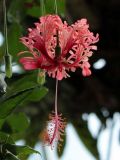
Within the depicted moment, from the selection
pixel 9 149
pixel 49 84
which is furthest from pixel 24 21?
pixel 9 149

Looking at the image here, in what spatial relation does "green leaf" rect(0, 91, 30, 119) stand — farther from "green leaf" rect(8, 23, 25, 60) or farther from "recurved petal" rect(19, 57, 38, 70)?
"green leaf" rect(8, 23, 25, 60)

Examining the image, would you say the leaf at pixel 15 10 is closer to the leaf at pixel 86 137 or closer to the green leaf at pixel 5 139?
the green leaf at pixel 5 139

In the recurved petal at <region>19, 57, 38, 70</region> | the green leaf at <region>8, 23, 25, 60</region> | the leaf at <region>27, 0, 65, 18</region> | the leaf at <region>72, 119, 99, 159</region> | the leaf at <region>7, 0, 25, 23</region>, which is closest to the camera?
the recurved petal at <region>19, 57, 38, 70</region>

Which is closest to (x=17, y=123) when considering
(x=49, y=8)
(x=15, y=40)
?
(x=15, y=40)

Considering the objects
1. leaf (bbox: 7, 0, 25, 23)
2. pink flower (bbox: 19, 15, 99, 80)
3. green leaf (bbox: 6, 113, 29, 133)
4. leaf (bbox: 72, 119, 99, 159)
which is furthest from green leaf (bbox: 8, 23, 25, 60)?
leaf (bbox: 72, 119, 99, 159)

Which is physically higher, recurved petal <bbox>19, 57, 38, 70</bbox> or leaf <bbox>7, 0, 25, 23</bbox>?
leaf <bbox>7, 0, 25, 23</bbox>

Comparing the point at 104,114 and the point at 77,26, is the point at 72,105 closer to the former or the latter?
the point at 104,114

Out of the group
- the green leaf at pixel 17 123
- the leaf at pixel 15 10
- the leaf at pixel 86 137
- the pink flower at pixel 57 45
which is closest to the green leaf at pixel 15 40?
the leaf at pixel 15 10
